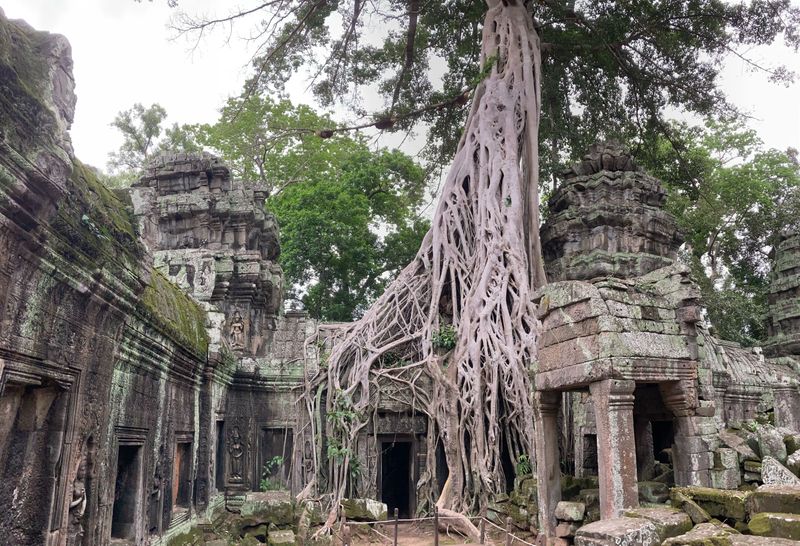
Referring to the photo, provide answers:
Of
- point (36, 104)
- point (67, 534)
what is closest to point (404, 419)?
point (67, 534)

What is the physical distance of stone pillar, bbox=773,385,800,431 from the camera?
7.84 m

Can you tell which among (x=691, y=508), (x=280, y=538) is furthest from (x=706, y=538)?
(x=280, y=538)

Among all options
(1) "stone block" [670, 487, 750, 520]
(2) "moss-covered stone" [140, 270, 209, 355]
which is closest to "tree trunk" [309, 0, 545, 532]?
(2) "moss-covered stone" [140, 270, 209, 355]

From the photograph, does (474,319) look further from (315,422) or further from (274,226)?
(274,226)

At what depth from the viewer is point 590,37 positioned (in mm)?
11766

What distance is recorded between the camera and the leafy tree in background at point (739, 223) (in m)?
16.5

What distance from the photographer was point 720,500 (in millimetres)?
3674

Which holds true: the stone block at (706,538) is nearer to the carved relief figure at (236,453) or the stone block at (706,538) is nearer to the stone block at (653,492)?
the stone block at (653,492)

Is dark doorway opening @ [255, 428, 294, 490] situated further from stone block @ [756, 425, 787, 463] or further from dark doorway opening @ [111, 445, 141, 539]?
stone block @ [756, 425, 787, 463]

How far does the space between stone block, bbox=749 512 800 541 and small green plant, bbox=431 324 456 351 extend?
5678mm

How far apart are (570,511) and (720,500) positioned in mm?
1516

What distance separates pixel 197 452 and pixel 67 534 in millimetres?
3525

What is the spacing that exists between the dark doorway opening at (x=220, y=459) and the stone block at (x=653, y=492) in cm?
526

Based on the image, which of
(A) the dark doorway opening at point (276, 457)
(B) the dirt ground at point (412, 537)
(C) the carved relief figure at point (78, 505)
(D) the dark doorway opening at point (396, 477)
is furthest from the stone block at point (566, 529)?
(D) the dark doorway opening at point (396, 477)
